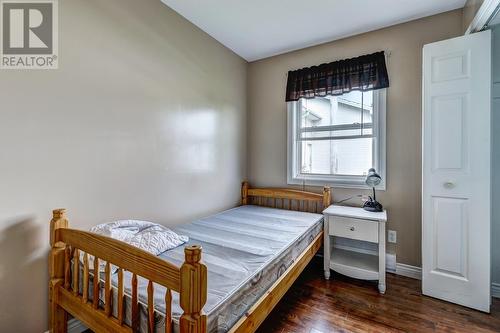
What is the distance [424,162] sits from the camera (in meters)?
2.01

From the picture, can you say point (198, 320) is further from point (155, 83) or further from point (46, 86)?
point (155, 83)

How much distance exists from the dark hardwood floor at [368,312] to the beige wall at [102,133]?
1272 mm

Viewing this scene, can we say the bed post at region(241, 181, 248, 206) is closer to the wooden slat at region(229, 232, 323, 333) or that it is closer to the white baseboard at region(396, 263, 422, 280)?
the wooden slat at region(229, 232, 323, 333)

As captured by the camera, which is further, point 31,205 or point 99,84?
point 99,84

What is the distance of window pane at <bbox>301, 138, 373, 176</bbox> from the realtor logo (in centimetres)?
249

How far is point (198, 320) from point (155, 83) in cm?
185

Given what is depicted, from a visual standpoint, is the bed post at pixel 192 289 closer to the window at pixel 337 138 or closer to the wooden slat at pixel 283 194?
the wooden slat at pixel 283 194

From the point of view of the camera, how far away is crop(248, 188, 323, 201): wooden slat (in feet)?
8.98

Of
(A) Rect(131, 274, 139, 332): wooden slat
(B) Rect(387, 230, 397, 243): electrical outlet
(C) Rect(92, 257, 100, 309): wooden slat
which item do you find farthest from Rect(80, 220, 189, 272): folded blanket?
(B) Rect(387, 230, 397, 243): electrical outlet

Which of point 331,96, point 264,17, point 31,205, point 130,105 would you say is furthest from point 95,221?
point 331,96

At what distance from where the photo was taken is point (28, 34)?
4.66 feet

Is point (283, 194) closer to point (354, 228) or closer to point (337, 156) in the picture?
point (337, 156)

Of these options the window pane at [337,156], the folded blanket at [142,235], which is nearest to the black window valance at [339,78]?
the window pane at [337,156]

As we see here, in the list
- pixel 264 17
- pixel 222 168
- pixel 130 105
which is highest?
pixel 264 17
